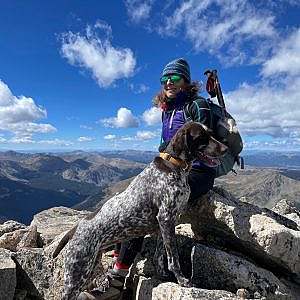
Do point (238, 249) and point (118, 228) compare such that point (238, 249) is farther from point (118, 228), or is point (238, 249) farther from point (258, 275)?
point (118, 228)

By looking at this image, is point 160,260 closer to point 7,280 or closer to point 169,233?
point 169,233

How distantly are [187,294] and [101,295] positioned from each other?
99.1 inches

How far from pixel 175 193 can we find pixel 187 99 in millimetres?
2986

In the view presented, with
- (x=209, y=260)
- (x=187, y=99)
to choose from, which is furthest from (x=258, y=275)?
(x=187, y=99)

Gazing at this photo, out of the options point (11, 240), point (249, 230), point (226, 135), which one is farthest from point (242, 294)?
point (11, 240)

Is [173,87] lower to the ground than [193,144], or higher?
higher

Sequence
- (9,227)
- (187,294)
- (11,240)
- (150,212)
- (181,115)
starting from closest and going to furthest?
(187,294) < (150,212) < (181,115) < (11,240) < (9,227)

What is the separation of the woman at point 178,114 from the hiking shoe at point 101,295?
1.57ft

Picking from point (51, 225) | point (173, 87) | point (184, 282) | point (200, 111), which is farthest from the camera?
point (51, 225)

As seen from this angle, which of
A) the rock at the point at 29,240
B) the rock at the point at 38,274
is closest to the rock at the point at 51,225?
the rock at the point at 29,240

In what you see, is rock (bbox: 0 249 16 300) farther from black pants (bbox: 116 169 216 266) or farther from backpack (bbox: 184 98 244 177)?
backpack (bbox: 184 98 244 177)

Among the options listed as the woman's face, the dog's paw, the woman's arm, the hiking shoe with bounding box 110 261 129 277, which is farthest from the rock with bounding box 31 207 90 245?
the woman's arm

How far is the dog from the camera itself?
9.97 meters

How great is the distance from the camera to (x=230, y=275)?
10.4 meters
